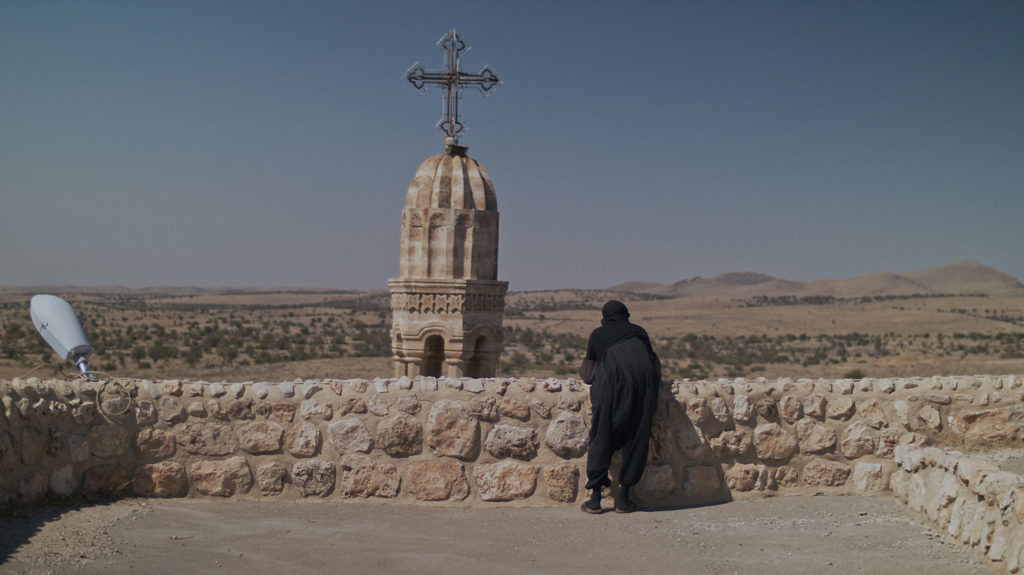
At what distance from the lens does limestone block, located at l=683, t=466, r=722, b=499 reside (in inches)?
237

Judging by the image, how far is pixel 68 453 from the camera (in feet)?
17.7

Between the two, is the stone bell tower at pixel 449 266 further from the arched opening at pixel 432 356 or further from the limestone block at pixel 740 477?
the limestone block at pixel 740 477

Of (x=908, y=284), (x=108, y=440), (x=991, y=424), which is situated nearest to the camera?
(x=108, y=440)

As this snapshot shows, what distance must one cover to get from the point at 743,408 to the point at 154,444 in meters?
4.27

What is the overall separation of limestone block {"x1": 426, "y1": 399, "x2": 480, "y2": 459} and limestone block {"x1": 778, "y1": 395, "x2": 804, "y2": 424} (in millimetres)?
2350

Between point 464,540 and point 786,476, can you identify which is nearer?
point 464,540

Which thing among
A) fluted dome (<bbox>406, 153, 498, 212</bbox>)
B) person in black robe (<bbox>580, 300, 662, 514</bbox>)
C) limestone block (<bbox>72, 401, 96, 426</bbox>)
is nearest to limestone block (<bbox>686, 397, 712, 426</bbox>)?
person in black robe (<bbox>580, 300, 662, 514</bbox>)

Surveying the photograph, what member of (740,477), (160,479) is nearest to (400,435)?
(160,479)

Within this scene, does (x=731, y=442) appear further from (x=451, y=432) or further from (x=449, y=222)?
(x=449, y=222)

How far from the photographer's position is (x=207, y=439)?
5.71 metres

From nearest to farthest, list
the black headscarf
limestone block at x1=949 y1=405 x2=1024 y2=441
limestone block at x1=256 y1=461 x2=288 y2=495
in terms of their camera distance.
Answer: limestone block at x1=256 y1=461 x2=288 y2=495 → the black headscarf → limestone block at x1=949 y1=405 x2=1024 y2=441

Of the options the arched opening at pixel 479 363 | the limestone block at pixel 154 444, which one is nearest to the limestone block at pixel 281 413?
the limestone block at pixel 154 444

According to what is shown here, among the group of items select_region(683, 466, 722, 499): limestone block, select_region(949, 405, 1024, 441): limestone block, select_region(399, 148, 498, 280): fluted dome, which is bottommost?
select_region(683, 466, 722, 499): limestone block

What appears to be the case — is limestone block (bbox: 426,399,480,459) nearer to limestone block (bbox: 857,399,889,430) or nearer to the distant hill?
limestone block (bbox: 857,399,889,430)
